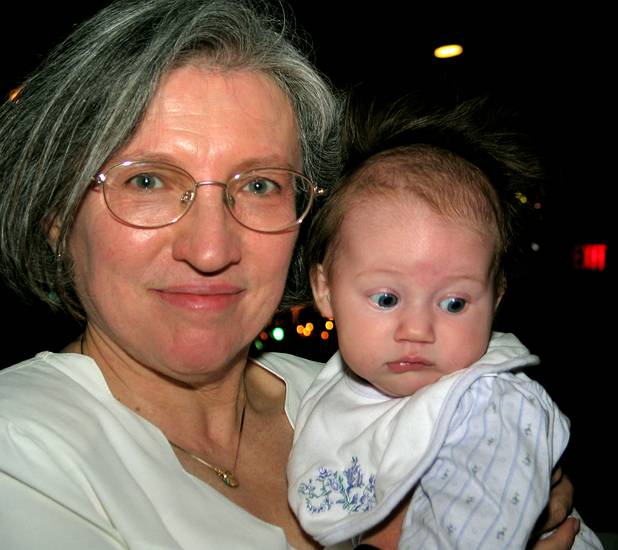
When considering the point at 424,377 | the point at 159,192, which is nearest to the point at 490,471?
the point at 424,377

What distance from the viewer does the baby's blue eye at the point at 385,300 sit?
1.73 meters

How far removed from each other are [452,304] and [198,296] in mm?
755

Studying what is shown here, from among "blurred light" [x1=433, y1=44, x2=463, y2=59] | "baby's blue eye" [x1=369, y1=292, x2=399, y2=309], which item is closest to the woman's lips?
"baby's blue eye" [x1=369, y1=292, x2=399, y2=309]

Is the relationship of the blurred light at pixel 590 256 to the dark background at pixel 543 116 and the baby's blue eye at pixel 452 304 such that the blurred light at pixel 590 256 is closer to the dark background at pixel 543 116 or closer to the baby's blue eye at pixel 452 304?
the dark background at pixel 543 116

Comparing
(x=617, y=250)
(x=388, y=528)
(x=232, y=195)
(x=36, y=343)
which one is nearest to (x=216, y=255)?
(x=232, y=195)

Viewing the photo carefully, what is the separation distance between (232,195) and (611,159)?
11055 mm

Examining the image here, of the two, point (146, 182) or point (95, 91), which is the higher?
point (95, 91)

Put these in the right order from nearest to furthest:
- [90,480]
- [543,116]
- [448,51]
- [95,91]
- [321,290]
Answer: [90,480], [95,91], [321,290], [448,51], [543,116]

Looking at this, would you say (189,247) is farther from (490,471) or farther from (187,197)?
(490,471)

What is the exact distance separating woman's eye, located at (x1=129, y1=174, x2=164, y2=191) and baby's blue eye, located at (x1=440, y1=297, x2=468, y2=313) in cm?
90

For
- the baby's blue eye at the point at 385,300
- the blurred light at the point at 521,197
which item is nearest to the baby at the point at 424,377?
the baby's blue eye at the point at 385,300

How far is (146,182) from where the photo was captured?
175 cm

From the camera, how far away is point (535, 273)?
37.3 ft

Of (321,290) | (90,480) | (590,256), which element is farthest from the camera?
(590,256)
